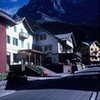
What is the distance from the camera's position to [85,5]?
7520 inches

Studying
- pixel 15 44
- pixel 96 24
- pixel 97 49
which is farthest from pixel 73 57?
pixel 96 24

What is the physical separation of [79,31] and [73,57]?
5842 cm

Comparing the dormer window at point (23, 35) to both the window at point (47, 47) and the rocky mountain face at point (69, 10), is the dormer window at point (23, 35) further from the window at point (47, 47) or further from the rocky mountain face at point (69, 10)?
the rocky mountain face at point (69, 10)

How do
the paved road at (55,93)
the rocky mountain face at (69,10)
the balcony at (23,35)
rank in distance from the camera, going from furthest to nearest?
the rocky mountain face at (69,10)
the balcony at (23,35)
the paved road at (55,93)

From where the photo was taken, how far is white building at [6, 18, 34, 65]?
2020 inches

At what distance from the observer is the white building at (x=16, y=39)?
5131cm

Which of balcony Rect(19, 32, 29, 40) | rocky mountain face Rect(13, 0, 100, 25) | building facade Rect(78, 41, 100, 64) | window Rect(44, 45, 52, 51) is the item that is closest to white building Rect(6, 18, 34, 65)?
balcony Rect(19, 32, 29, 40)

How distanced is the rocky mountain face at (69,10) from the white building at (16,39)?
106086 mm

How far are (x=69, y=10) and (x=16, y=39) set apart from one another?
465ft

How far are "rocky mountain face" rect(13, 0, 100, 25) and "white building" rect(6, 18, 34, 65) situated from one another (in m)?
106

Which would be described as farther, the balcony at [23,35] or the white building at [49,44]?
the white building at [49,44]

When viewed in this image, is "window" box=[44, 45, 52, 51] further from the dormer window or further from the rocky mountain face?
the rocky mountain face

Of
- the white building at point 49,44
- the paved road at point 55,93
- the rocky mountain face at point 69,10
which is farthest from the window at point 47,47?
the rocky mountain face at point 69,10

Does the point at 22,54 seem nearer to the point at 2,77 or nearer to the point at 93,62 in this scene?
the point at 2,77
